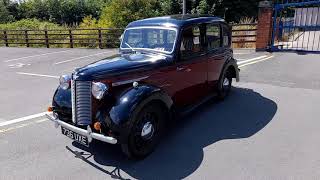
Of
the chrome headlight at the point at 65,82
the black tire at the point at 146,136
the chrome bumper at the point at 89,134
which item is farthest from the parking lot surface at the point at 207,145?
the chrome headlight at the point at 65,82

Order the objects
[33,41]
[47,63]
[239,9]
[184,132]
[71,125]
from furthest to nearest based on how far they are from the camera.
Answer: [239,9] → [33,41] → [47,63] → [184,132] → [71,125]

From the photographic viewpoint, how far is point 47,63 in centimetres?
1255

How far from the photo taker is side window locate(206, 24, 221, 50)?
18.3 ft

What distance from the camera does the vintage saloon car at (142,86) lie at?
381 cm

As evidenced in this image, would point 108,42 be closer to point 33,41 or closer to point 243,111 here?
point 33,41

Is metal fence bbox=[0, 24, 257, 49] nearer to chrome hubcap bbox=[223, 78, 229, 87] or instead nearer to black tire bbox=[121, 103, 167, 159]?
chrome hubcap bbox=[223, 78, 229, 87]

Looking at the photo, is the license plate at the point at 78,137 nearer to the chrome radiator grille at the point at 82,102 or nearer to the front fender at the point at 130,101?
the chrome radiator grille at the point at 82,102

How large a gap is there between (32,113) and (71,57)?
840cm

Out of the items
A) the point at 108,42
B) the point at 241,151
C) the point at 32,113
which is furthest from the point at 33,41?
the point at 241,151

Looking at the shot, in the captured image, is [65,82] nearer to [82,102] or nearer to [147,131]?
[82,102]

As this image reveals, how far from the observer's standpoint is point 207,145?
14.5 ft

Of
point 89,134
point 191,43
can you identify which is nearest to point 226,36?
point 191,43

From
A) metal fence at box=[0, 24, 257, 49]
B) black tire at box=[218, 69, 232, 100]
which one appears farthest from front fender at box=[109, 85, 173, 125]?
metal fence at box=[0, 24, 257, 49]

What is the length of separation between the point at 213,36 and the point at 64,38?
602 inches
